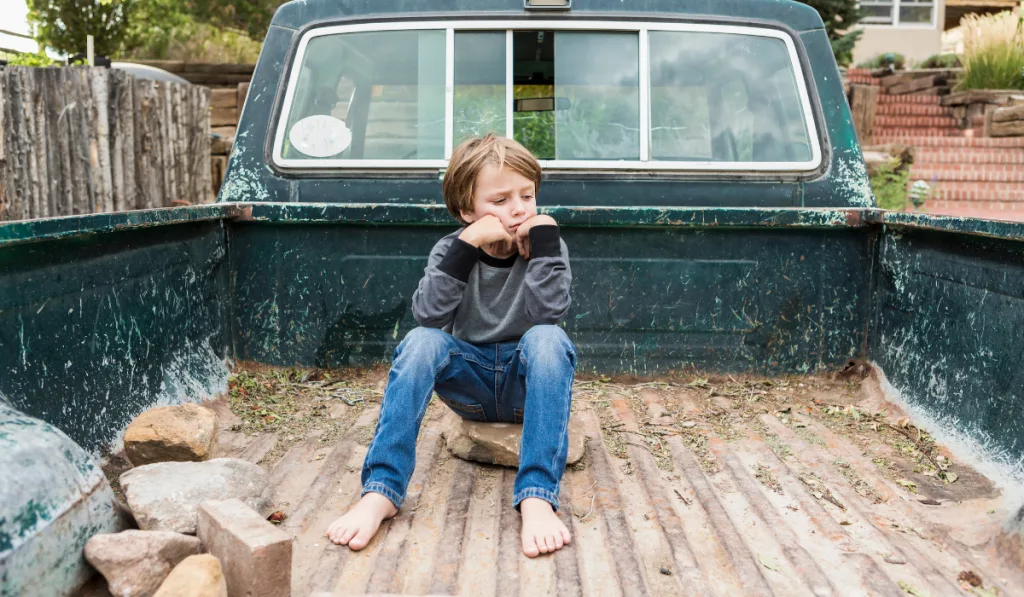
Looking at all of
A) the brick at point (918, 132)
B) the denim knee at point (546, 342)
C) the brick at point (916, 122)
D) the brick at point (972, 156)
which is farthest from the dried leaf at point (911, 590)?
the brick at point (916, 122)

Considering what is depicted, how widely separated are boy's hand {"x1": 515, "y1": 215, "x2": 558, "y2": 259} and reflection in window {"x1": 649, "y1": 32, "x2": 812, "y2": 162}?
0.96 metres

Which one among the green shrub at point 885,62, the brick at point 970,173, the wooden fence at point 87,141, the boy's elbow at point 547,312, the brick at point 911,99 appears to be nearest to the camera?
the boy's elbow at point 547,312

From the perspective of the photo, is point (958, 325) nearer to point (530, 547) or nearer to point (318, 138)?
point (530, 547)

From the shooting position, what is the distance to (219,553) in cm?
166

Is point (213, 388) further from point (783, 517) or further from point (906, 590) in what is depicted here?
point (906, 590)

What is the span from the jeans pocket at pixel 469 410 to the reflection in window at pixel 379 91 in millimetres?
1046

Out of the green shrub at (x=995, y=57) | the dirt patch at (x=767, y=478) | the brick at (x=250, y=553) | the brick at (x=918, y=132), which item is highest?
the green shrub at (x=995, y=57)

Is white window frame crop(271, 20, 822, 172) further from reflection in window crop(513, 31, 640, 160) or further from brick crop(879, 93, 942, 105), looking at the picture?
brick crop(879, 93, 942, 105)

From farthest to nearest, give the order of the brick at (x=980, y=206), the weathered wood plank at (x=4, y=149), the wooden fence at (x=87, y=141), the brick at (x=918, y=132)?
the brick at (x=918, y=132) < the brick at (x=980, y=206) < the wooden fence at (x=87, y=141) < the weathered wood plank at (x=4, y=149)

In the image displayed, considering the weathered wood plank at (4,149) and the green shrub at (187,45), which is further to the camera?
the green shrub at (187,45)

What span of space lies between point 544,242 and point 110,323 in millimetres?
1187

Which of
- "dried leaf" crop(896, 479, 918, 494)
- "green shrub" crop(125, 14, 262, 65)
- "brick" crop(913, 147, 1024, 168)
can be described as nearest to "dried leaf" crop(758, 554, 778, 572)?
"dried leaf" crop(896, 479, 918, 494)

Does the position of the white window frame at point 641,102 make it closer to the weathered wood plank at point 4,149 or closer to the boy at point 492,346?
the boy at point 492,346

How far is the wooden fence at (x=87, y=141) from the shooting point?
4.83m
